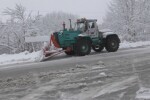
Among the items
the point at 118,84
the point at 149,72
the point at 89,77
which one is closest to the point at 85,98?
the point at 118,84

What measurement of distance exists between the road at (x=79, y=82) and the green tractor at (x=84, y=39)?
5382 mm

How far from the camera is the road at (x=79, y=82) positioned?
885 centimetres

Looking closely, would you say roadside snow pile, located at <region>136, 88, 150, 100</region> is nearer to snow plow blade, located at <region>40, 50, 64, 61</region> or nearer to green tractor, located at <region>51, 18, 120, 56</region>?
snow plow blade, located at <region>40, 50, 64, 61</region>

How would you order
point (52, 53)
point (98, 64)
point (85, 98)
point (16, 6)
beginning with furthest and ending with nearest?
point (16, 6) → point (52, 53) → point (98, 64) → point (85, 98)

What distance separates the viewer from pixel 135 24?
1441 inches

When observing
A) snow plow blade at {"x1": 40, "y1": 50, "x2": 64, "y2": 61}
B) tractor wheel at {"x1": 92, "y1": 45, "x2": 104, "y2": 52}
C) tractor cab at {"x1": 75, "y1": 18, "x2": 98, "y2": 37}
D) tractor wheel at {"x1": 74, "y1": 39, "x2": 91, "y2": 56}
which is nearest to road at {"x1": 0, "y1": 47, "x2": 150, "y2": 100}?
snow plow blade at {"x1": 40, "y1": 50, "x2": 64, "y2": 61}

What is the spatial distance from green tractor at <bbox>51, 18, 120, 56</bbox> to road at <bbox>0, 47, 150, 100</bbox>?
5382 mm

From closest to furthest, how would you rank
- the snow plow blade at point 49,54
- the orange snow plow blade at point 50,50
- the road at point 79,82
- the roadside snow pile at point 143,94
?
the roadside snow pile at point 143,94 < the road at point 79,82 < the snow plow blade at point 49,54 < the orange snow plow blade at point 50,50

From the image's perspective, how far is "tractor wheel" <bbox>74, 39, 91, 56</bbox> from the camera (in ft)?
63.4

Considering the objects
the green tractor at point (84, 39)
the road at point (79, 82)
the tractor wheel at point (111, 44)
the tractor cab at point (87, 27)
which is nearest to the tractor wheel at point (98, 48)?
the green tractor at point (84, 39)

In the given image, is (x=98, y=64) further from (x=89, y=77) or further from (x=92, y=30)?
(x=92, y=30)

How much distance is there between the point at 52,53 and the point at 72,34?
5.34 ft

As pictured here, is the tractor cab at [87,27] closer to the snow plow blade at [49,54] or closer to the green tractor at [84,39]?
the green tractor at [84,39]

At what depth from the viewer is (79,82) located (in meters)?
10.5
